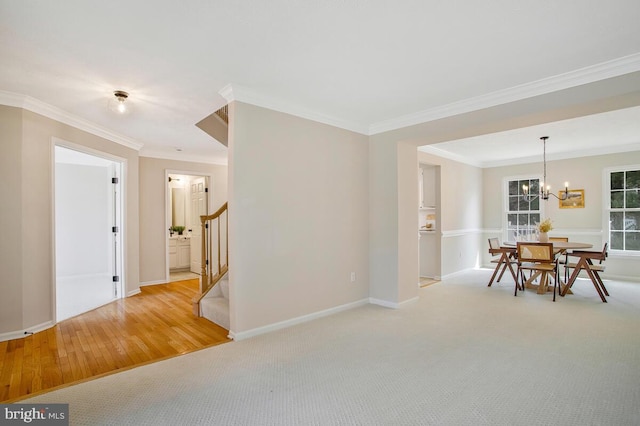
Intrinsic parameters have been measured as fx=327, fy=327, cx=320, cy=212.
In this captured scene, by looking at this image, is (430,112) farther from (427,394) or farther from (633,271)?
(633,271)

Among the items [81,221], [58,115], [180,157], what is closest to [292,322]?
[58,115]

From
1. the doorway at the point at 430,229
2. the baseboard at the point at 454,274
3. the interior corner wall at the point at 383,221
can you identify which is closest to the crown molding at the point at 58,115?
the interior corner wall at the point at 383,221

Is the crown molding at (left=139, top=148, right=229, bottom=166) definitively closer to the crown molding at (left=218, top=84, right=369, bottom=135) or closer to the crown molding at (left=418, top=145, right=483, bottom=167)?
the crown molding at (left=218, top=84, right=369, bottom=135)

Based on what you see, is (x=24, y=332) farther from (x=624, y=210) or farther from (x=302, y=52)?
(x=624, y=210)

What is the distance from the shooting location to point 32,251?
11.5 feet

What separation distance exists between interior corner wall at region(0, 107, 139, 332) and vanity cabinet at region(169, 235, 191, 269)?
3.55 meters

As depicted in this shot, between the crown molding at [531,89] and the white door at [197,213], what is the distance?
14.4 feet

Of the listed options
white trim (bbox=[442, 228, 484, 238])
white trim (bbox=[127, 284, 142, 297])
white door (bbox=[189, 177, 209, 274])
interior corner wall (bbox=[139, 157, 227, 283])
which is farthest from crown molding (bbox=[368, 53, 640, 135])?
white trim (bbox=[127, 284, 142, 297])

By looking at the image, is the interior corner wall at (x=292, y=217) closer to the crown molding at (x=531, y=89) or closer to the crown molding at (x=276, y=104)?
the crown molding at (x=276, y=104)

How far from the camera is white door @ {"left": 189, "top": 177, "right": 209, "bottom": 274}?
691cm

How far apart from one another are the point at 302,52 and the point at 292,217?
5.67 ft

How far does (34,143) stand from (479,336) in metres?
5.07

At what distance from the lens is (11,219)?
3.32 metres

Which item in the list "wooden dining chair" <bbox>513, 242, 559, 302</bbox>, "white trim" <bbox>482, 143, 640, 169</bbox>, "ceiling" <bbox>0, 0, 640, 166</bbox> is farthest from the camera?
"white trim" <bbox>482, 143, 640, 169</bbox>
